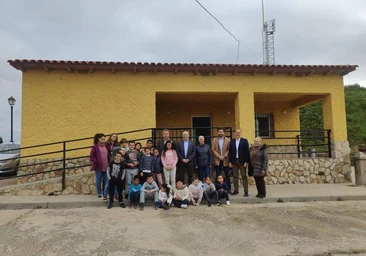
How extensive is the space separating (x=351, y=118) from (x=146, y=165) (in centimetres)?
2596

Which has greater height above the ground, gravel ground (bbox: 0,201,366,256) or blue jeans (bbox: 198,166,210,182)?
blue jeans (bbox: 198,166,210,182)

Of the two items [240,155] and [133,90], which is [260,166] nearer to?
[240,155]

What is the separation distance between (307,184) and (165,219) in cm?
606

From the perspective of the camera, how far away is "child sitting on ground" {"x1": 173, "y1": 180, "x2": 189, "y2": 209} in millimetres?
6594

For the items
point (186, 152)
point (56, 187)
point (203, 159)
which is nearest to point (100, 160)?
point (56, 187)

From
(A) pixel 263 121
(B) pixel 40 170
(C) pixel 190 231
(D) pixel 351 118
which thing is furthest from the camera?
(D) pixel 351 118

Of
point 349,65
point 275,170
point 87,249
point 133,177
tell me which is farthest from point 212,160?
point 349,65

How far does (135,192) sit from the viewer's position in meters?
6.60

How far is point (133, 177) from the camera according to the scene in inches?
273

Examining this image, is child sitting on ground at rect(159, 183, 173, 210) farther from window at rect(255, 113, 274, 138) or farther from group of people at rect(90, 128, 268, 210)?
window at rect(255, 113, 274, 138)

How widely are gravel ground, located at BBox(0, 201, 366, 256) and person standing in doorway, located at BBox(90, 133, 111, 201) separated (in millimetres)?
944

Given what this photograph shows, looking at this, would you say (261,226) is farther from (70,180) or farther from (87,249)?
(70,180)

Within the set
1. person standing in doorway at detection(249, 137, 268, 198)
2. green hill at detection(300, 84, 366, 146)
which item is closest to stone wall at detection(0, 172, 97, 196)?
person standing in doorway at detection(249, 137, 268, 198)

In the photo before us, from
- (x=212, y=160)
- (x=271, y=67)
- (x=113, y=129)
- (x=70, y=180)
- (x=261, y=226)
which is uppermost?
(x=271, y=67)
